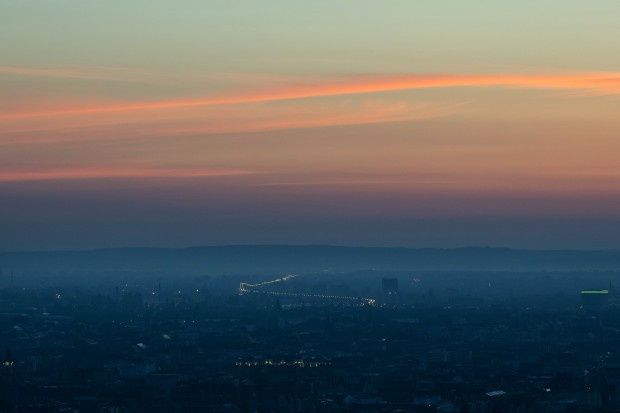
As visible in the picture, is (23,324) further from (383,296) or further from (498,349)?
(383,296)

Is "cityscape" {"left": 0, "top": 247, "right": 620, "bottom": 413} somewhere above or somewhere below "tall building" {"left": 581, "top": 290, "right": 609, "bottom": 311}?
below

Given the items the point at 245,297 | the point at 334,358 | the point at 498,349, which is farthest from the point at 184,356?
the point at 245,297

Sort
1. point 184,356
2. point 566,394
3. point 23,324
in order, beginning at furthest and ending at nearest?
1. point 23,324
2. point 184,356
3. point 566,394

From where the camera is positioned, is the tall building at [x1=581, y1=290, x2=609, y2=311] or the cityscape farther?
the tall building at [x1=581, y1=290, x2=609, y2=311]

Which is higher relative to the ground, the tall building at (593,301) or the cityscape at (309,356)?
the tall building at (593,301)

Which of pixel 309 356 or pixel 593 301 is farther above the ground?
pixel 593 301

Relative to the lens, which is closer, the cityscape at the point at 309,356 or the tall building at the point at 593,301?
the cityscape at the point at 309,356

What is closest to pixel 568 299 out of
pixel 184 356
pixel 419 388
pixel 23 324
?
pixel 23 324

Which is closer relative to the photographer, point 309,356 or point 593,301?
point 309,356

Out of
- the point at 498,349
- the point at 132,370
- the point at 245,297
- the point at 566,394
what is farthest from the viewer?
the point at 245,297

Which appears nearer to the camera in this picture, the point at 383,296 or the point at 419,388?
the point at 419,388
